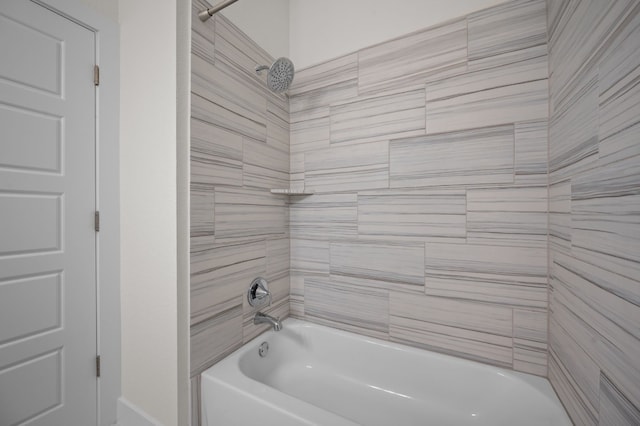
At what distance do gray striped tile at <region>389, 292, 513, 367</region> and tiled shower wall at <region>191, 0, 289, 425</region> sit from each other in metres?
0.78

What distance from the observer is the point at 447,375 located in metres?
1.23

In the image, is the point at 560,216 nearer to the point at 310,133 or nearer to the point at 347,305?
the point at 347,305

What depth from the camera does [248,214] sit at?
4.51 ft

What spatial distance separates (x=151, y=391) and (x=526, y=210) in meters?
1.92

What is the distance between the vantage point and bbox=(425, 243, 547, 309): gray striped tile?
1.10 metres

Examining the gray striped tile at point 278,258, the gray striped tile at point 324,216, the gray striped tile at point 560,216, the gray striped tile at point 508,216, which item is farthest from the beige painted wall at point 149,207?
the gray striped tile at point 560,216

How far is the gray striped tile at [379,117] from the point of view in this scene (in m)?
1.34

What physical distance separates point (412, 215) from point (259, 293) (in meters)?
0.96

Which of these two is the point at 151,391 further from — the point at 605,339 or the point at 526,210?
the point at 526,210

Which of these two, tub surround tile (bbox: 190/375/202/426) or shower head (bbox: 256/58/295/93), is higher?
shower head (bbox: 256/58/295/93)

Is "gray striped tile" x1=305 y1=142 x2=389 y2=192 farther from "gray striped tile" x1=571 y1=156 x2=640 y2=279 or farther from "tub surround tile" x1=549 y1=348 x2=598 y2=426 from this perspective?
"tub surround tile" x1=549 y1=348 x2=598 y2=426

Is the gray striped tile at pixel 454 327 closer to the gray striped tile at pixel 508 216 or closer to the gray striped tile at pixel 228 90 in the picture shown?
the gray striped tile at pixel 508 216

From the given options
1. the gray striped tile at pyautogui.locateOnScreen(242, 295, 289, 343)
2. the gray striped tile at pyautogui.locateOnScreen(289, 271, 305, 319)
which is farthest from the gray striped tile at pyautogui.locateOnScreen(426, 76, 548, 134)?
the gray striped tile at pyautogui.locateOnScreen(242, 295, 289, 343)

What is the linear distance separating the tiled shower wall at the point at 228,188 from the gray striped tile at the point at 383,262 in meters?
0.42
